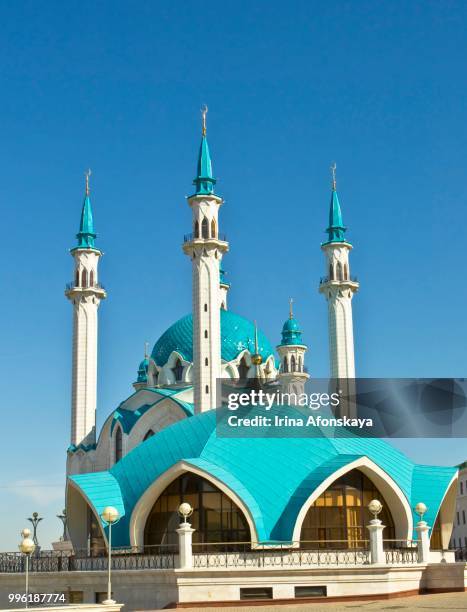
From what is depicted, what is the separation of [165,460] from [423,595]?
10.6 m

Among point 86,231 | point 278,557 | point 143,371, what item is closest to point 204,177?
point 86,231

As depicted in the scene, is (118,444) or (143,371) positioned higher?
(143,371)

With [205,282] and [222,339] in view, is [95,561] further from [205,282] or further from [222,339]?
[222,339]

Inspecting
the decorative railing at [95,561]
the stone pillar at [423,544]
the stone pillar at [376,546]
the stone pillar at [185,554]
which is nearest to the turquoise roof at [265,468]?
the decorative railing at [95,561]

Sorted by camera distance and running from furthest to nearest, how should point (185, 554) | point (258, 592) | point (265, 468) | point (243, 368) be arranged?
1. point (243, 368)
2. point (265, 468)
3. point (185, 554)
4. point (258, 592)

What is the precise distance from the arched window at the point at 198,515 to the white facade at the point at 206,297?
14.8m

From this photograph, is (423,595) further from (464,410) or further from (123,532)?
(464,410)

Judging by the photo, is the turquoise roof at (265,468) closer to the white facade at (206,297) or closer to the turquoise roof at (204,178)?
the white facade at (206,297)

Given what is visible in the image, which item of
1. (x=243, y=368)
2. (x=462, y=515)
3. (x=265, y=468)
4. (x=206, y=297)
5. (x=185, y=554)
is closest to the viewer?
(x=185, y=554)

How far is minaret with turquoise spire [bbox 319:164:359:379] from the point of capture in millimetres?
54969

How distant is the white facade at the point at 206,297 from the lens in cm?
4731

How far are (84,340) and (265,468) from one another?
24970mm

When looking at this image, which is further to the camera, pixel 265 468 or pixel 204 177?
pixel 204 177

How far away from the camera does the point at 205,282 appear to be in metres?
49.2
